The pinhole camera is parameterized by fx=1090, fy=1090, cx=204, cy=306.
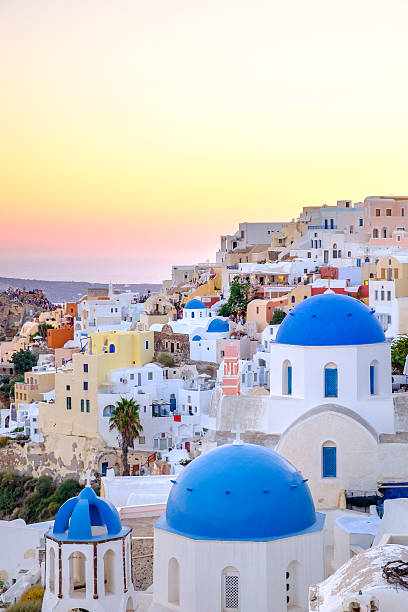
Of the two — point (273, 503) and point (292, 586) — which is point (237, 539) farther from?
point (292, 586)

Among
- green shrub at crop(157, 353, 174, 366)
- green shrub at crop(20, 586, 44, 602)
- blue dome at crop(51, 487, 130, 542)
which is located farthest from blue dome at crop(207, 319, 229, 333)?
blue dome at crop(51, 487, 130, 542)

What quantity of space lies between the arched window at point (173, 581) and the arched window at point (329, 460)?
547cm

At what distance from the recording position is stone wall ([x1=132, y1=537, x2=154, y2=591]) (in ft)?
53.8

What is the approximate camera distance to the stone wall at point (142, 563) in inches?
645

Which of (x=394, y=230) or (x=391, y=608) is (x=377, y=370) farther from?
(x=394, y=230)

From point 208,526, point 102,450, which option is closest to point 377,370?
point 208,526

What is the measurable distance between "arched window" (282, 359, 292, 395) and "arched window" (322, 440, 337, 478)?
4.12 ft

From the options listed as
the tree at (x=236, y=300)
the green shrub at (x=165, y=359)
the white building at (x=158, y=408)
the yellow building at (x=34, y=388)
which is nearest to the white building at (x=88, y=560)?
the white building at (x=158, y=408)

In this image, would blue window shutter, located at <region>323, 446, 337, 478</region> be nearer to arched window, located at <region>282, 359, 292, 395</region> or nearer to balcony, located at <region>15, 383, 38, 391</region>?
arched window, located at <region>282, 359, 292, 395</region>

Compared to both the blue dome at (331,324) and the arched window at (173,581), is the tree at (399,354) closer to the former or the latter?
the blue dome at (331,324)

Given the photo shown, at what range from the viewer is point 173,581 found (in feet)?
42.8

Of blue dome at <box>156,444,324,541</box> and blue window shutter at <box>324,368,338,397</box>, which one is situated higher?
blue window shutter at <box>324,368,338,397</box>

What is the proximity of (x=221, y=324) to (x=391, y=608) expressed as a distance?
34.4 meters

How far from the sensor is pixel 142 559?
1694cm
